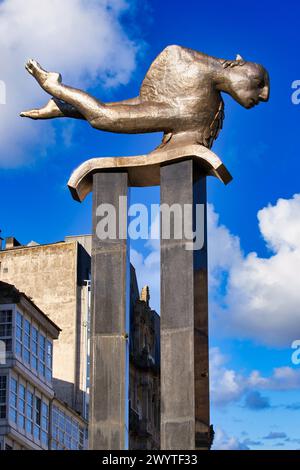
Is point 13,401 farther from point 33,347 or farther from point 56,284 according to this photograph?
point 56,284

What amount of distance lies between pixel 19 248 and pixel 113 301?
52848 mm

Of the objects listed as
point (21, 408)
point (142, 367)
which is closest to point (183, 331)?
point (142, 367)

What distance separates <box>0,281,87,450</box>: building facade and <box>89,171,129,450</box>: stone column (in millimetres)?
31476

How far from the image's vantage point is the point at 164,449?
23859 mm

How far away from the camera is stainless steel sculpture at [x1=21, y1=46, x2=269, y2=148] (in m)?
26.5

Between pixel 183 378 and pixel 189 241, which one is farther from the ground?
pixel 189 241

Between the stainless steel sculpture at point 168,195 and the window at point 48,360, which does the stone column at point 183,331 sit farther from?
the window at point 48,360

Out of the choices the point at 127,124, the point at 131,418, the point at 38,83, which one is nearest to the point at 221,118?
the point at 127,124

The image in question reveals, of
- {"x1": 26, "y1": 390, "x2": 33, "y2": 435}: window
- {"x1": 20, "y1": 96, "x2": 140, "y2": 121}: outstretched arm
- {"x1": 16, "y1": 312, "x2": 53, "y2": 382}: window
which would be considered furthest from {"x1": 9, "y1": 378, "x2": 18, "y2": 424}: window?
{"x1": 20, "y1": 96, "x2": 140, "y2": 121}: outstretched arm

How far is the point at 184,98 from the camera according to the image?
26.6 metres

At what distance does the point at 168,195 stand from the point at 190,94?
2.28 meters

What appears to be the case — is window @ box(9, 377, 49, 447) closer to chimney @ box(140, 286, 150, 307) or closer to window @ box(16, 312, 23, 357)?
window @ box(16, 312, 23, 357)
